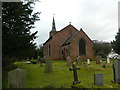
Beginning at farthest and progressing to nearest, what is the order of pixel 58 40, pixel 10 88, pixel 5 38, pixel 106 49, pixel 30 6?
pixel 106 49
pixel 58 40
pixel 30 6
pixel 5 38
pixel 10 88

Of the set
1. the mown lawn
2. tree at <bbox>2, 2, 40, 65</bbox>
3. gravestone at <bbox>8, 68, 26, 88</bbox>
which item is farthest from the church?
gravestone at <bbox>8, 68, 26, 88</bbox>

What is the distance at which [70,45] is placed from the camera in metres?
32.2

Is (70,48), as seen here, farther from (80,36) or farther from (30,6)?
(30,6)

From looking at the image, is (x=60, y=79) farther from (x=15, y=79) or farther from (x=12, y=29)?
(x=15, y=79)

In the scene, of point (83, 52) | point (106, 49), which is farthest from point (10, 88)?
point (106, 49)

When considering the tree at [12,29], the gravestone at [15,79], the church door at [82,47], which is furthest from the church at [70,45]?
the gravestone at [15,79]

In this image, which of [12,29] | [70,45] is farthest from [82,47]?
[12,29]

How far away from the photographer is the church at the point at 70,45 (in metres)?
32.6

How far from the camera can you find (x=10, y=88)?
230 inches

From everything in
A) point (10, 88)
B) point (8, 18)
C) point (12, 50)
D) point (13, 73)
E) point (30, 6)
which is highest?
point (30, 6)

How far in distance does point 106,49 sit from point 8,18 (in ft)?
141

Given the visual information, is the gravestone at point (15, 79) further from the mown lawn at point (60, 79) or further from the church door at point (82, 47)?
the church door at point (82, 47)

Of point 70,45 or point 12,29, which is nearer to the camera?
point 12,29

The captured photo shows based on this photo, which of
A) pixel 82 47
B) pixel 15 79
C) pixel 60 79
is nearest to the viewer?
pixel 15 79
